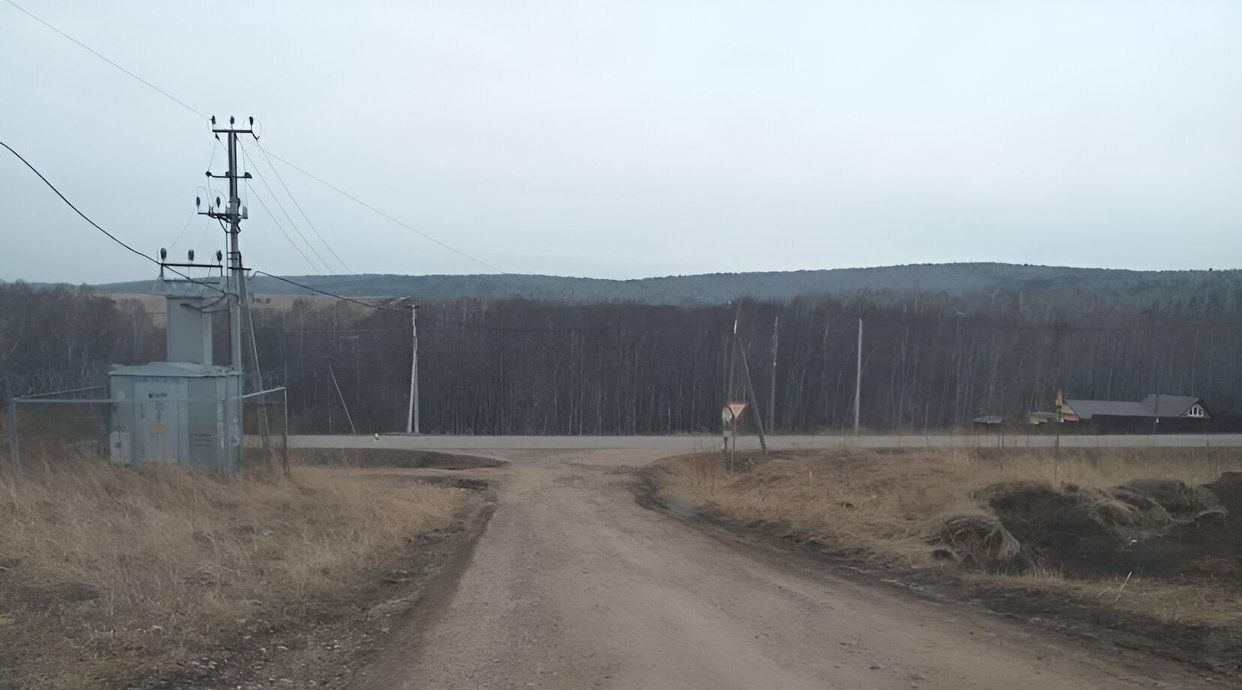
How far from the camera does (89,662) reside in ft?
20.7

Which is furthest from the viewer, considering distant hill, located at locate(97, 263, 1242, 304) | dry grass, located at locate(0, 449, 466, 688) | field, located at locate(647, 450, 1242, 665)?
distant hill, located at locate(97, 263, 1242, 304)

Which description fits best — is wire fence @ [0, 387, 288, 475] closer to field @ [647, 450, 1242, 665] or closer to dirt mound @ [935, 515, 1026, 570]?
field @ [647, 450, 1242, 665]

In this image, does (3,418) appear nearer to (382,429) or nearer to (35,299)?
(35,299)

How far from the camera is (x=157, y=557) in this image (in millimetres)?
9828

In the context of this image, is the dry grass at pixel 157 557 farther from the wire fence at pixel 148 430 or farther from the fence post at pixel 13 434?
the wire fence at pixel 148 430

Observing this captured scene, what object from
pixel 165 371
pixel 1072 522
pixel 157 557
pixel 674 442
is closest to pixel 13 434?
pixel 165 371

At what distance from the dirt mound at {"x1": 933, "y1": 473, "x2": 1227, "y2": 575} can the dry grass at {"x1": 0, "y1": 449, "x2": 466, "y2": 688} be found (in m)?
7.29

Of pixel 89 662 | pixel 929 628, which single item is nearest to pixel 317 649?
pixel 89 662

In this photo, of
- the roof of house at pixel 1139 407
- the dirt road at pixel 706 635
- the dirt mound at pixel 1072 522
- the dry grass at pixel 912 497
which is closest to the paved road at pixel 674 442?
the dry grass at pixel 912 497

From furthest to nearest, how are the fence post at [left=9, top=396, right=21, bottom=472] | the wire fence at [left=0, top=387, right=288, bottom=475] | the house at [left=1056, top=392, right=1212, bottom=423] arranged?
the house at [left=1056, top=392, right=1212, bottom=423]
the wire fence at [left=0, top=387, right=288, bottom=475]
the fence post at [left=9, top=396, right=21, bottom=472]

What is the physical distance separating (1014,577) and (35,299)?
154ft

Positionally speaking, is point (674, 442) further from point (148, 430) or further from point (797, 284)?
point (797, 284)

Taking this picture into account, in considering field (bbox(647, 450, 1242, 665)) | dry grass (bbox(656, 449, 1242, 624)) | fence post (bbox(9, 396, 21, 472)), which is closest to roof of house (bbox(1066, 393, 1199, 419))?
dry grass (bbox(656, 449, 1242, 624))

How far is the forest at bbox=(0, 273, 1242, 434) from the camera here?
62.2 m
